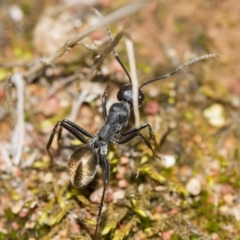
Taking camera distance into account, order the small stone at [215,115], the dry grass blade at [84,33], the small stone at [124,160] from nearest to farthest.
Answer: the dry grass blade at [84,33]
the small stone at [124,160]
the small stone at [215,115]

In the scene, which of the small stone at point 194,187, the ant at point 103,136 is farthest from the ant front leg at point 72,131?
the small stone at point 194,187

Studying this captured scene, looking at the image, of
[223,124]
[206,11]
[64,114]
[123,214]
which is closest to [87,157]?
[123,214]

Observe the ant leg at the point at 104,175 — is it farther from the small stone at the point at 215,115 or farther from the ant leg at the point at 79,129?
the small stone at the point at 215,115

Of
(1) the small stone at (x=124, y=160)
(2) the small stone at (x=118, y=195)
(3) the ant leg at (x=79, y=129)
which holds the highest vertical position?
(3) the ant leg at (x=79, y=129)

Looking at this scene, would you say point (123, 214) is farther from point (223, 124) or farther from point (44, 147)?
point (223, 124)

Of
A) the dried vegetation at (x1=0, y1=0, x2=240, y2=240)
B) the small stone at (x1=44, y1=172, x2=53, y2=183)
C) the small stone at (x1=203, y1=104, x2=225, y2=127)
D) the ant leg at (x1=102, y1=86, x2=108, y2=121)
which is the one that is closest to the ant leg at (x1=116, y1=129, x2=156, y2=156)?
the dried vegetation at (x1=0, y1=0, x2=240, y2=240)

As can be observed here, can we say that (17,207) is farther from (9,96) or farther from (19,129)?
(9,96)
